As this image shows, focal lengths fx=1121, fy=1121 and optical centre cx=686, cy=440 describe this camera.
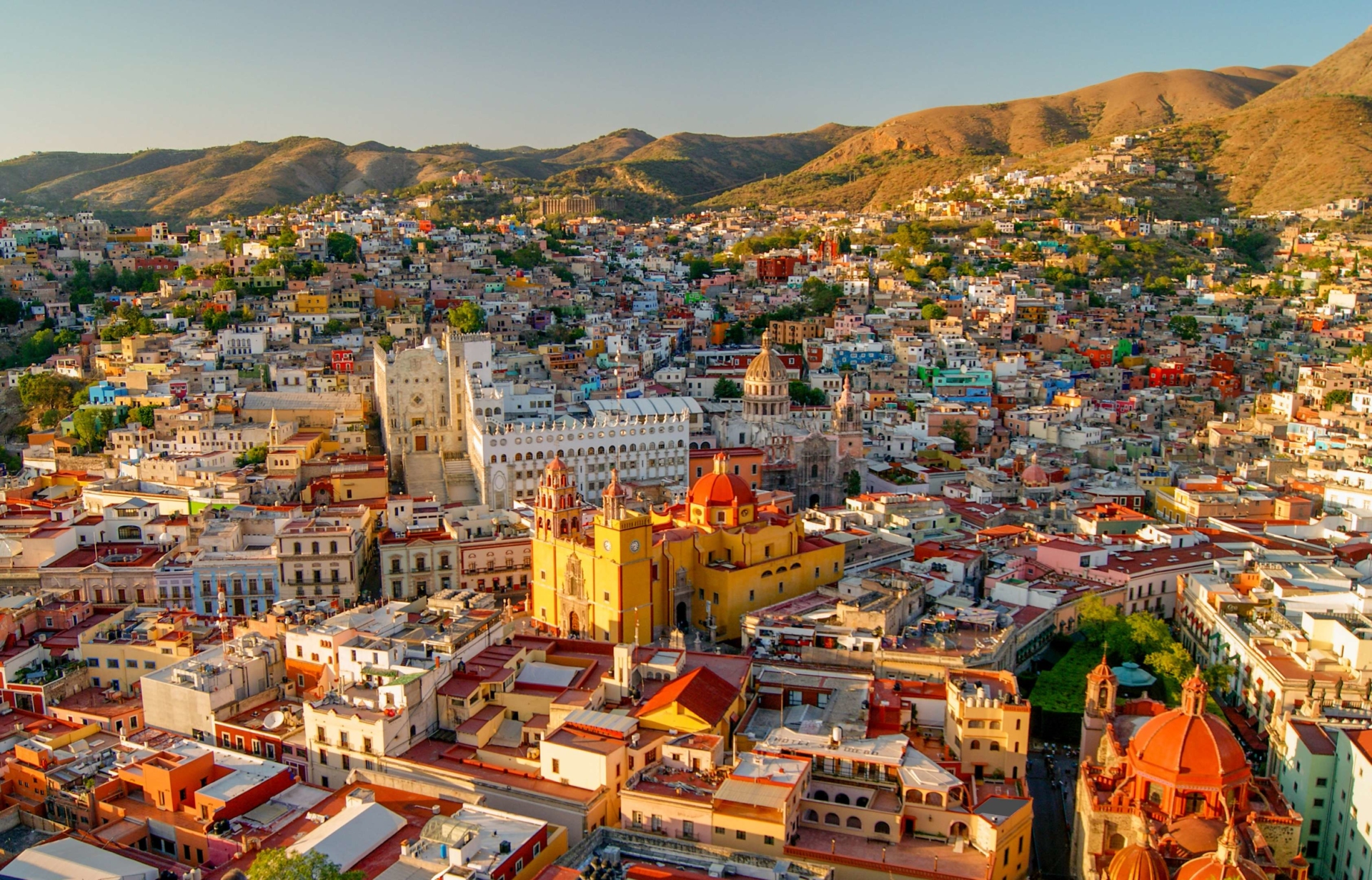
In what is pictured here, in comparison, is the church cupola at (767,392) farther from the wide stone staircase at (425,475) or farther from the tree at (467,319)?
the tree at (467,319)

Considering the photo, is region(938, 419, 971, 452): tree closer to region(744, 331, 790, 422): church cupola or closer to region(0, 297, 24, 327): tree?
region(744, 331, 790, 422): church cupola

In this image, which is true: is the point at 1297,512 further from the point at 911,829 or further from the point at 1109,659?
the point at 911,829

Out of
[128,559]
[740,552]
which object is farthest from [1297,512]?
[128,559]

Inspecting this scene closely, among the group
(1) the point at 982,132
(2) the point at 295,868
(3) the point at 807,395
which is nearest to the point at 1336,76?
(1) the point at 982,132

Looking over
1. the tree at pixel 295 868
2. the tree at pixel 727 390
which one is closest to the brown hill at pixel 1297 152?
the tree at pixel 727 390

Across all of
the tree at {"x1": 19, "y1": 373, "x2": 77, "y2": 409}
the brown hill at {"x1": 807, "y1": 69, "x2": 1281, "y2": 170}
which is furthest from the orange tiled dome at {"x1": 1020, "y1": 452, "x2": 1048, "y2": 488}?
the brown hill at {"x1": 807, "y1": 69, "x2": 1281, "y2": 170}

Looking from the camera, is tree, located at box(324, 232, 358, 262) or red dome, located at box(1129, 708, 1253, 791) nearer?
red dome, located at box(1129, 708, 1253, 791)

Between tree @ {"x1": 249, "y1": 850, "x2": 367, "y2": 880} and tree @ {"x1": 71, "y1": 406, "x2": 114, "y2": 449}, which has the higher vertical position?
tree @ {"x1": 71, "y1": 406, "x2": 114, "y2": 449}

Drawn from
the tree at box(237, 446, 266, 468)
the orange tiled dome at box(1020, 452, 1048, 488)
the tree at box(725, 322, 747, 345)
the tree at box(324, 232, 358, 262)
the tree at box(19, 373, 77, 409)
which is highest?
the tree at box(324, 232, 358, 262)
